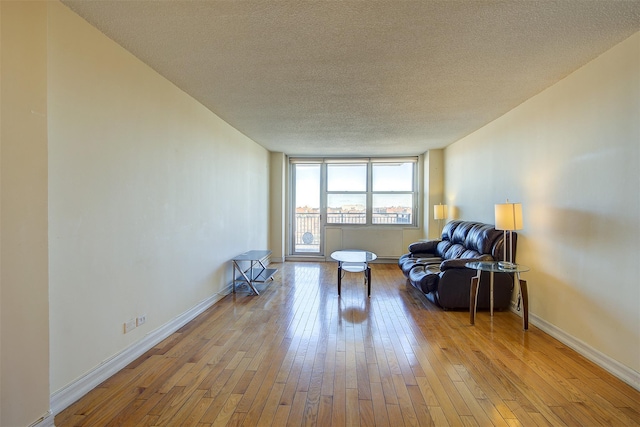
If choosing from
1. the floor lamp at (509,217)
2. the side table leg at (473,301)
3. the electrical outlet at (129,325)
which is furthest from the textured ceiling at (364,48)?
the electrical outlet at (129,325)

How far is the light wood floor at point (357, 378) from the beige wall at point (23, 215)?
0.41 m

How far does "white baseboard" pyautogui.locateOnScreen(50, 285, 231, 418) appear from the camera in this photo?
185 cm

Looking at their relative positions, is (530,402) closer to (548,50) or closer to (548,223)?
(548,223)

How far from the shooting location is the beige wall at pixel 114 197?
1.85 m

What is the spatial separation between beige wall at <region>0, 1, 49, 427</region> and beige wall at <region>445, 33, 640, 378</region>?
3.76 m

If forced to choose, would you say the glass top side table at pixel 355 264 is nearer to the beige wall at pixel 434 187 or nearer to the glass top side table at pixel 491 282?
the glass top side table at pixel 491 282

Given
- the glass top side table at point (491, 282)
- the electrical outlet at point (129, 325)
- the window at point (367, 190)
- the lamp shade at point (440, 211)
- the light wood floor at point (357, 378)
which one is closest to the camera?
the light wood floor at point (357, 378)

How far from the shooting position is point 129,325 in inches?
95.6

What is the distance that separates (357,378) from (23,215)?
2259mm

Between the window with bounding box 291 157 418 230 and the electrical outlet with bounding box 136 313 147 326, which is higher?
the window with bounding box 291 157 418 230

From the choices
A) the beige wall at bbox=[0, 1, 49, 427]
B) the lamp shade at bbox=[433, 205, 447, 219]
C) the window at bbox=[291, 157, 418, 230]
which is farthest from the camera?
the window at bbox=[291, 157, 418, 230]

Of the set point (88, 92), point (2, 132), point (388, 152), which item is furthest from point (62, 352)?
point (388, 152)

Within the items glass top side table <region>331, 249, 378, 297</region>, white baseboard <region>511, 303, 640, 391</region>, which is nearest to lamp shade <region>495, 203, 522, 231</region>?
white baseboard <region>511, 303, 640, 391</region>

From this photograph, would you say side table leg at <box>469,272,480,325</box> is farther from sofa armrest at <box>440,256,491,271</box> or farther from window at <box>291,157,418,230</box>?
window at <box>291,157,418,230</box>
